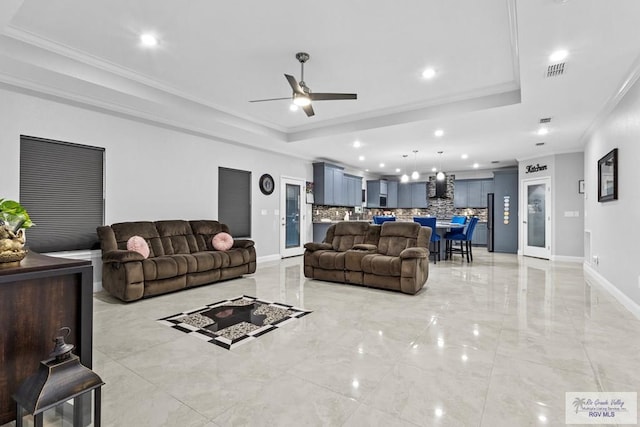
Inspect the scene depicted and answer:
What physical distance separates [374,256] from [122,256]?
329 centimetres

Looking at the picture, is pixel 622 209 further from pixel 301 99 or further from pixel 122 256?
pixel 122 256

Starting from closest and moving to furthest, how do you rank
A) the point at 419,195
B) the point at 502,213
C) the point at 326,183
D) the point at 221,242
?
the point at 221,242, the point at 326,183, the point at 502,213, the point at 419,195

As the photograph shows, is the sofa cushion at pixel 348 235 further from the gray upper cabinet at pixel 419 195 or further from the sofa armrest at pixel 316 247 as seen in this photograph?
the gray upper cabinet at pixel 419 195

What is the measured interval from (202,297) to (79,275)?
2.60 m

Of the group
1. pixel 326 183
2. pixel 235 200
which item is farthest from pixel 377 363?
pixel 326 183

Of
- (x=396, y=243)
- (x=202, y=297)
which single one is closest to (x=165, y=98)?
(x=202, y=297)

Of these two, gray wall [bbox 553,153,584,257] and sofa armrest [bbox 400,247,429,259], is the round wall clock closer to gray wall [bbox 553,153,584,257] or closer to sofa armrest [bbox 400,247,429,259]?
sofa armrest [bbox 400,247,429,259]

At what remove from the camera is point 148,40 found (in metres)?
3.22

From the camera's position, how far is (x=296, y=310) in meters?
3.60

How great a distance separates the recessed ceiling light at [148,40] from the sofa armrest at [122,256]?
2.39 m

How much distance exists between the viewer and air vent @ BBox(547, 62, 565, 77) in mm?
3307

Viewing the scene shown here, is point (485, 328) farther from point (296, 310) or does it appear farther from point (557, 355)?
point (296, 310)

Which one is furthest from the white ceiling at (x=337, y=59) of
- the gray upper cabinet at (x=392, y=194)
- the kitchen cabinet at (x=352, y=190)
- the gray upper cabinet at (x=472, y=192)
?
the gray upper cabinet at (x=392, y=194)

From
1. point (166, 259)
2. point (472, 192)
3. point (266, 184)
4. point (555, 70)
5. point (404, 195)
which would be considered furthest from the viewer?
point (404, 195)
